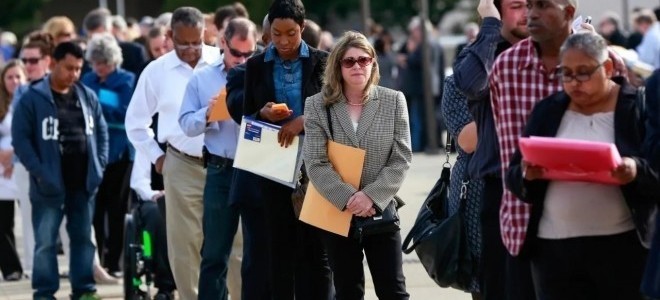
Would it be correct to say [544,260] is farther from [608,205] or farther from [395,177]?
[395,177]

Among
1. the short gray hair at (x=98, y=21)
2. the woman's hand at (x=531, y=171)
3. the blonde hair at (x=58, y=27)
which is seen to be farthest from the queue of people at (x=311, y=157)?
the short gray hair at (x=98, y=21)

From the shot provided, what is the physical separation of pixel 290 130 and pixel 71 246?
338 centimetres

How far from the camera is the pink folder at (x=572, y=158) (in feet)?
19.0

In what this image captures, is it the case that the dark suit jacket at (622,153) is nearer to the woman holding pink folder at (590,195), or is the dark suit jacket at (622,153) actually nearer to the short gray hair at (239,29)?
the woman holding pink folder at (590,195)

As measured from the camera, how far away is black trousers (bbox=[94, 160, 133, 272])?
13.1 m

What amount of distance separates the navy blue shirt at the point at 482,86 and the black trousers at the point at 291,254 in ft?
6.13

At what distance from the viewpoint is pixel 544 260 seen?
248 inches

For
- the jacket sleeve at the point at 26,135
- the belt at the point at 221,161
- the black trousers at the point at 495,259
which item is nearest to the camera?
the black trousers at the point at 495,259

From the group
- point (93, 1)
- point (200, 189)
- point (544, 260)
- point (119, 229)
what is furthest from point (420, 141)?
point (93, 1)

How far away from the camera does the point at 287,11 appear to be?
28.2 ft

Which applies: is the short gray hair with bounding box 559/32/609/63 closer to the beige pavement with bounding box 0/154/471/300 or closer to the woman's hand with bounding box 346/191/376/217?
the woman's hand with bounding box 346/191/376/217

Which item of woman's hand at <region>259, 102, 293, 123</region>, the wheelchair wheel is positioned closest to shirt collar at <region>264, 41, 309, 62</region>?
woman's hand at <region>259, 102, 293, 123</region>

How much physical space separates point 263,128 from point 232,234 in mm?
1196

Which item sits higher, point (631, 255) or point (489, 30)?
point (489, 30)
